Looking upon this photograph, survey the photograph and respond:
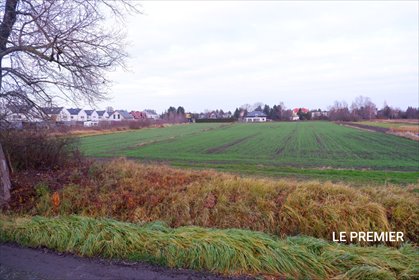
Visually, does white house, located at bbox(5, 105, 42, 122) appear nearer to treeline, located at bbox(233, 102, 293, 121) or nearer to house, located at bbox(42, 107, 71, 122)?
house, located at bbox(42, 107, 71, 122)

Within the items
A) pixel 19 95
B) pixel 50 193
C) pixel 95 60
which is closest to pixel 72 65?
pixel 95 60

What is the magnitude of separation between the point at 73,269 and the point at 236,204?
4.42 m

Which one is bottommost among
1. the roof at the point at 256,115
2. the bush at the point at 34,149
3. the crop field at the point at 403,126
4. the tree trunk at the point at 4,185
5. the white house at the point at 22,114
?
the crop field at the point at 403,126

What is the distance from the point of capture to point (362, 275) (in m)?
4.09

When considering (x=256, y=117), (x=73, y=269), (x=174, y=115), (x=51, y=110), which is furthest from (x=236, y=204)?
(x=256, y=117)

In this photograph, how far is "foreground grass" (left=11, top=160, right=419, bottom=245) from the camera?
716 centimetres

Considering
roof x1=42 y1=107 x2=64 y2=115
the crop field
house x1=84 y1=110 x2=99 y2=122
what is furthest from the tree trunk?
house x1=84 y1=110 x2=99 y2=122

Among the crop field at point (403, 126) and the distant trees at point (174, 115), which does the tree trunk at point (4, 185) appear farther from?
the distant trees at point (174, 115)

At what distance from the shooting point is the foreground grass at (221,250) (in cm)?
433

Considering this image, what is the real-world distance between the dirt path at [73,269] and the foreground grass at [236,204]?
265 centimetres

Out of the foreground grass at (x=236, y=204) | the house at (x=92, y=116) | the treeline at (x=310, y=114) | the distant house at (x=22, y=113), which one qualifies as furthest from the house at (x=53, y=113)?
the treeline at (x=310, y=114)

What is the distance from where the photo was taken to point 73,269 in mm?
4410

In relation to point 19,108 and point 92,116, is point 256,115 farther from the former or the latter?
point 19,108

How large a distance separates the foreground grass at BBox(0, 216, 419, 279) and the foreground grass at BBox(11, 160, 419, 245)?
1808 millimetres
